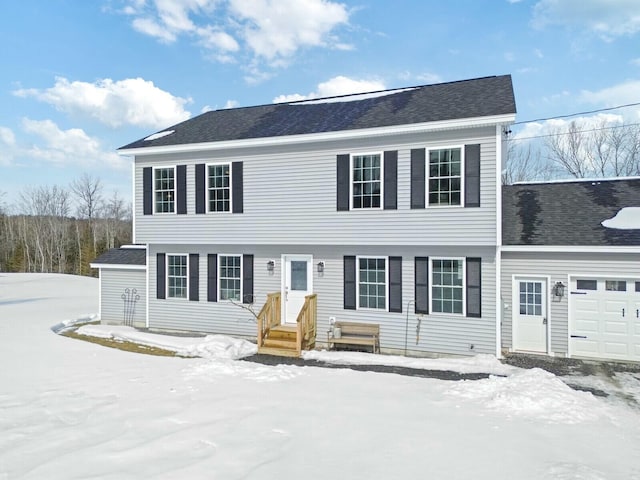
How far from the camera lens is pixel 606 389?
7.74 m

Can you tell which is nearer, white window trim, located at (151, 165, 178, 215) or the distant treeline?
white window trim, located at (151, 165, 178, 215)

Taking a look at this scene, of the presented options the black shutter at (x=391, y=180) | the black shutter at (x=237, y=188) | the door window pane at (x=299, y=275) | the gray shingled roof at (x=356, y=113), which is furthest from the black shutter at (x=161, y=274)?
the black shutter at (x=391, y=180)

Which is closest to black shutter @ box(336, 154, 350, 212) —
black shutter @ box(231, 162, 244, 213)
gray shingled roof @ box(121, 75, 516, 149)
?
gray shingled roof @ box(121, 75, 516, 149)

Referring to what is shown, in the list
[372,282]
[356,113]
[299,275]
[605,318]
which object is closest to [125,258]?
[299,275]

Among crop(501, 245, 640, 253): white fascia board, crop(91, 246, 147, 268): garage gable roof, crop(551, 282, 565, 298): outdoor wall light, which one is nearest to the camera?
crop(501, 245, 640, 253): white fascia board

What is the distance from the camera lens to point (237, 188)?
39.4ft

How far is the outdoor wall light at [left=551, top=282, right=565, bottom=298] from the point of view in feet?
32.9

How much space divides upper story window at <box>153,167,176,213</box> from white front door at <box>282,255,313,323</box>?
13.0ft

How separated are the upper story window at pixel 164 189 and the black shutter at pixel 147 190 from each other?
0.42ft

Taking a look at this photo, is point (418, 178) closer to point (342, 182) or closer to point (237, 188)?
point (342, 182)

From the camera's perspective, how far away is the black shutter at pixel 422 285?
10.4m

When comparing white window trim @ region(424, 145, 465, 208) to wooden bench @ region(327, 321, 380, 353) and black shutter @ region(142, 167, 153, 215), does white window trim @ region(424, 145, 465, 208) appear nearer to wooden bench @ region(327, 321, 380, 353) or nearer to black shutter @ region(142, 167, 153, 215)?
wooden bench @ region(327, 321, 380, 353)

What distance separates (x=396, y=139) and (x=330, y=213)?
2455mm

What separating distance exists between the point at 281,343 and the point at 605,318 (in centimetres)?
753
